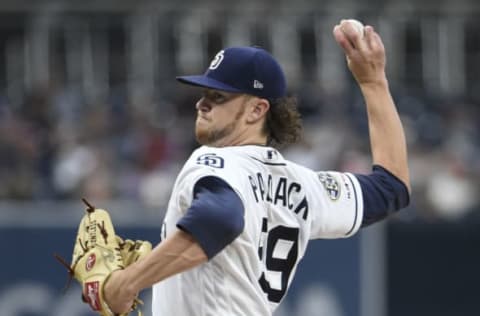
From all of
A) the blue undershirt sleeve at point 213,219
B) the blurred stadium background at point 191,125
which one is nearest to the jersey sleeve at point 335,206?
the blue undershirt sleeve at point 213,219

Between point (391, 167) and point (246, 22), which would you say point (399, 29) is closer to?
point (246, 22)

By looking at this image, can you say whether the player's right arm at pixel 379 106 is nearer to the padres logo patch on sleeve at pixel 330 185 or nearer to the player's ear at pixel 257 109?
the padres logo patch on sleeve at pixel 330 185

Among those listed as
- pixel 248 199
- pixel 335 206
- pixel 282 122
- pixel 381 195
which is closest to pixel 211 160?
pixel 248 199

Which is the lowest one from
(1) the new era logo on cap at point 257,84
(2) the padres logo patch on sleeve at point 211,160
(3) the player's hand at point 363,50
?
(2) the padres logo patch on sleeve at point 211,160

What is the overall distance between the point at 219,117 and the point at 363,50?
705 mm

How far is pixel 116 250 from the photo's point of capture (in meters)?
4.21

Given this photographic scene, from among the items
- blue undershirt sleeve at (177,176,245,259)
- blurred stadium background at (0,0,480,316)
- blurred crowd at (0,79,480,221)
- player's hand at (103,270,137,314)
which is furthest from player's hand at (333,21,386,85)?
blurred crowd at (0,79,480,221)

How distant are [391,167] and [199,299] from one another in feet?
3.25

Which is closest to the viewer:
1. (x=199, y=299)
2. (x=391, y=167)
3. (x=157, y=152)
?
(x=199, y=299)

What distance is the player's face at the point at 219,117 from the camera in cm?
424

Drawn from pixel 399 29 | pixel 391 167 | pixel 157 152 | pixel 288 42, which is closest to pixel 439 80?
pixel 399 29

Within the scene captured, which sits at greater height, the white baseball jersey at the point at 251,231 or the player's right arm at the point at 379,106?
the player's right arm at the point at 379,106

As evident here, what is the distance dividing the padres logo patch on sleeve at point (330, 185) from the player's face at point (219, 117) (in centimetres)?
44

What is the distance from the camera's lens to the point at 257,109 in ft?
14.2
